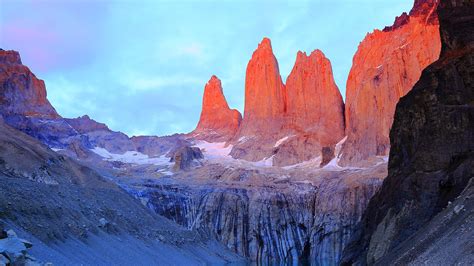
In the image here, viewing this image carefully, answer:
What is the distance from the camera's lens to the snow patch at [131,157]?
462 feet

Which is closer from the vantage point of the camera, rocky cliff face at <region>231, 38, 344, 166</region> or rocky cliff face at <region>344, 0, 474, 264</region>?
rocky cliff face at <region>344, 0, 474, 264</region>

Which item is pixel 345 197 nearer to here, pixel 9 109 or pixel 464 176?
pixel 464 176

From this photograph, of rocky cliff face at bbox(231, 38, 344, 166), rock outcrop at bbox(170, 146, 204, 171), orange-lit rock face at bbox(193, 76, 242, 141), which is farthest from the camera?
orange-lit rock face at bbox(193, 76, 242, 141)

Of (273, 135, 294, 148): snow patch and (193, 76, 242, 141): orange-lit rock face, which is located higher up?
(193, 76, 242, 141): orange-lit rock face

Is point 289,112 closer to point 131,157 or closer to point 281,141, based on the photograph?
point 281,141

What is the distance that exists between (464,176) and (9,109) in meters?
130

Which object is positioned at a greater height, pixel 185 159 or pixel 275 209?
pixel 185 159

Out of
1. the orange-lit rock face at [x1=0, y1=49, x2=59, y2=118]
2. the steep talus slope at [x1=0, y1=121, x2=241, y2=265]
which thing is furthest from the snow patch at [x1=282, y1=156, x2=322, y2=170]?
the orange-lit rock face at [x1=0, y1=49, x2=59, y2=118]

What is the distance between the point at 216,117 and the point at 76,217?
399 feet

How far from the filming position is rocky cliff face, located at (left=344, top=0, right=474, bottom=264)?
35.9 metres

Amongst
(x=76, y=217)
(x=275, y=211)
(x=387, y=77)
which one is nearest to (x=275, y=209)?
(x=275, y=211)

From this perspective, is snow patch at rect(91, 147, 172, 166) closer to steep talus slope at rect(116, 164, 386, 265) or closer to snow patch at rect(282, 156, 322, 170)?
snow patch at rect(282, 156, 322, 170)

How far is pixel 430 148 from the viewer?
39656 millimetres

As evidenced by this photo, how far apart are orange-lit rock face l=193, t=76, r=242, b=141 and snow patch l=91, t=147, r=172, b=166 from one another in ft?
59.2
